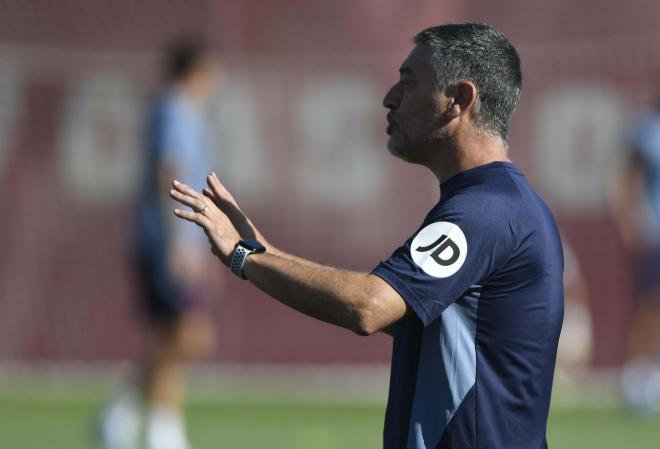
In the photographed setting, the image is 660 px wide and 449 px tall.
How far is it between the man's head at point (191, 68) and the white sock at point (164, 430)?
1.88 m

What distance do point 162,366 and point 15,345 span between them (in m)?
5.39

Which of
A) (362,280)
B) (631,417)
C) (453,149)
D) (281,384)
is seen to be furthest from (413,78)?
(281,384)

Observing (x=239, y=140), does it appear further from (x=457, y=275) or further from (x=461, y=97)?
(x=457, y=275)

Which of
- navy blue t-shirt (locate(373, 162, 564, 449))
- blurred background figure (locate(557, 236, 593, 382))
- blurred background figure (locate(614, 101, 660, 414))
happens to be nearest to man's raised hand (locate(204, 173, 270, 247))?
navy blue t-shirt (locate(373, 162, 564, 449))

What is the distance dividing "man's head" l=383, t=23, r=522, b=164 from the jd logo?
1.33 ft

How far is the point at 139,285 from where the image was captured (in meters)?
9.40

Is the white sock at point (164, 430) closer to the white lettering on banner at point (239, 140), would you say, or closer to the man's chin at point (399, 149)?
the man's chin at point (399, 149)

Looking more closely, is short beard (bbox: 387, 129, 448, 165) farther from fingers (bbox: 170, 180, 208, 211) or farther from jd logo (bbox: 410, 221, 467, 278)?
fingers (bbox: 170, 180, 208, 211)

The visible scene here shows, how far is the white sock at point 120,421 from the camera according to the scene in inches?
347

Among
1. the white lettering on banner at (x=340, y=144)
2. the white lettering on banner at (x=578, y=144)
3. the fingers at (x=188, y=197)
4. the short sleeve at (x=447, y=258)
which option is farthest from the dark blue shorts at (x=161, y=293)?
the white lettering on banner at (x=578, y=144)

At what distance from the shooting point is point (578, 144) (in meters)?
14.3

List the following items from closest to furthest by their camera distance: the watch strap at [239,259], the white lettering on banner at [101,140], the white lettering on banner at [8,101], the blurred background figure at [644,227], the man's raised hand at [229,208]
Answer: the watch strap at [239,259] < the man's raised hand at [229,208] < the blurred background figure at [644,227] < the white lettering on banner at [8,101] < the white lettering on banner at [101,140]

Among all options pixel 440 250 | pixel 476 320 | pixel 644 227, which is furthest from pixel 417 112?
pixel 644 227

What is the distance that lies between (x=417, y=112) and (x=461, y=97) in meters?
0.13
